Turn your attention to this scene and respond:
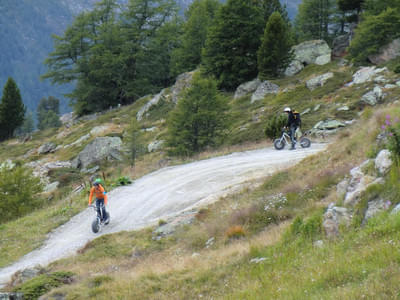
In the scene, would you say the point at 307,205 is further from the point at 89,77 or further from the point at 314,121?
the point at 89,77

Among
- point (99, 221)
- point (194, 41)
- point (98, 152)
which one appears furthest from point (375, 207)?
point (194, 41)

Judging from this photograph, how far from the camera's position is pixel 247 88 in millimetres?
41625

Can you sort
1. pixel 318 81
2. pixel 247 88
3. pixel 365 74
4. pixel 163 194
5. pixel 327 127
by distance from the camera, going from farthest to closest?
pixel 247 88 → pixel 318 81 → pixel 365 74 → pixel 327 127 → pixel 163 194

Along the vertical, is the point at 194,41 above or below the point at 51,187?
above

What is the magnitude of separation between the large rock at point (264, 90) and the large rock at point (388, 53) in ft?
31.0

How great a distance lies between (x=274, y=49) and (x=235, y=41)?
445 centimetres

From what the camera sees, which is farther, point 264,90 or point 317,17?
point 317,17

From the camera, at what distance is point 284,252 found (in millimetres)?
7262

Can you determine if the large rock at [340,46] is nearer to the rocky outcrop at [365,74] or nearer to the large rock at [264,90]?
the large rock at [264,90]

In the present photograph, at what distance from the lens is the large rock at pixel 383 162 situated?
26.3ft

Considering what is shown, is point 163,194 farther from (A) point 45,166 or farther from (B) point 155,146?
(A) point 45,166

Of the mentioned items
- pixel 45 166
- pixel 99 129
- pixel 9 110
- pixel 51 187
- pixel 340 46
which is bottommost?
pixel 51 187

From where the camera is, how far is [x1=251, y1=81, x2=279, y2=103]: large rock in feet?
126

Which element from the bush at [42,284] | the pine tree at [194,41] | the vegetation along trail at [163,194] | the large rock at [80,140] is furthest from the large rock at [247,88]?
the bush at [42,284]
